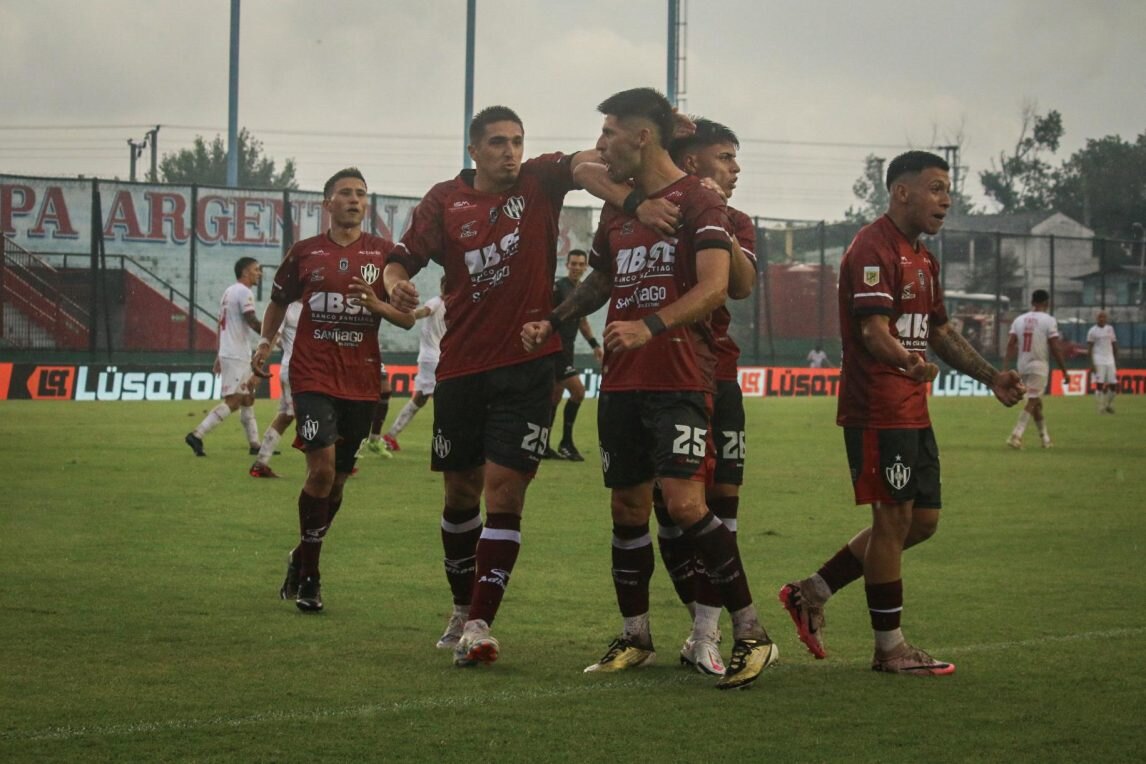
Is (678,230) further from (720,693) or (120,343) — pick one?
(120,343)

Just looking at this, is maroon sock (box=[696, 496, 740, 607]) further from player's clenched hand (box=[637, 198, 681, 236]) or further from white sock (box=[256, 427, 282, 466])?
white sock (box=[256, 427, 282, 466])

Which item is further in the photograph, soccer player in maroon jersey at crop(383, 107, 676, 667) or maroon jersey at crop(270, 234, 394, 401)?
maroon jersey at crop(270, 234, 394, 401)

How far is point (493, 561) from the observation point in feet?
22.3

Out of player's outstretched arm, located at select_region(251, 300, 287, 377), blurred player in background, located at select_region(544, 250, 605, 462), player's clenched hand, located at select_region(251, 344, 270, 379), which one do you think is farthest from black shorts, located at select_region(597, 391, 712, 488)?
blurred player in background, located at select_region(544, 250, 605, 462)

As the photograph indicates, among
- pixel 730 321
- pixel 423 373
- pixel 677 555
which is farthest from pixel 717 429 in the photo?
→ pixel 423 373

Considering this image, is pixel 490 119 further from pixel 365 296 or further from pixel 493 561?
pixel 493 561

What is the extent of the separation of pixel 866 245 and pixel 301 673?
2.98m

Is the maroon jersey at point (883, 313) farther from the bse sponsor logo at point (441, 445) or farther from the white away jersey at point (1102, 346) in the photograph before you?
the white away jersey at point (1102, 346)

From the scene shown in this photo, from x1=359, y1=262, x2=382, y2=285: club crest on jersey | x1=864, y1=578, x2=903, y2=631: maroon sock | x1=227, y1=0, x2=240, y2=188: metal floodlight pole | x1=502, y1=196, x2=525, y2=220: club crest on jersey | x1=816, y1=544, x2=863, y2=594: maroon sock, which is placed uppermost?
x1=227, y1=0, x2=240, y2=188: metal floodlight pole

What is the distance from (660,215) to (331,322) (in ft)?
10.2

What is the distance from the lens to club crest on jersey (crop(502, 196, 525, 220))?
718cm

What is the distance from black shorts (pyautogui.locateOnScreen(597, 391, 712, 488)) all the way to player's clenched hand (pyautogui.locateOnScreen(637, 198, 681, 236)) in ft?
2.21

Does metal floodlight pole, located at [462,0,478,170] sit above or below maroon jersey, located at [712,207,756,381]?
above

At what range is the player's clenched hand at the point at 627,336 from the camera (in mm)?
5836
